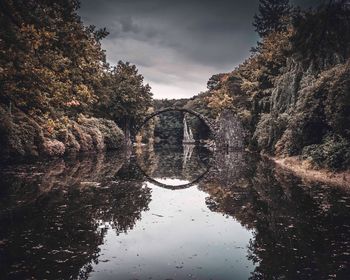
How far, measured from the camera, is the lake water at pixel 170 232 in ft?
17.6

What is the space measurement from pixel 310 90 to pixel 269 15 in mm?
35705

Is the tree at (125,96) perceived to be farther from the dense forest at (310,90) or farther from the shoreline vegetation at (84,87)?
the dense forest at (310,90)

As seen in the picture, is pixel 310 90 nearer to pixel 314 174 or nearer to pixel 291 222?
pixel 314 174

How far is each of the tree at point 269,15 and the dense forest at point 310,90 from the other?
11448 mm

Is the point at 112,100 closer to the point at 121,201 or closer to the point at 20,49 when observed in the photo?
the point at 20,49

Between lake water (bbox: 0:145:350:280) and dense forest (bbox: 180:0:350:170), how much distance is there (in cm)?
390

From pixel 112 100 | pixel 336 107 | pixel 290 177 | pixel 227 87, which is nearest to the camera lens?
pixel 336 107

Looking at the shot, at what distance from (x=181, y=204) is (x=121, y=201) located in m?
1.87

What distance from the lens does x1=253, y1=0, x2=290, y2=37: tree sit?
49500mm

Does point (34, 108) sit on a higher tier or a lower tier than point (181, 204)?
higher

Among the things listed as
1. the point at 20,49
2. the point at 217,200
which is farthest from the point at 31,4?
the point at 217,200

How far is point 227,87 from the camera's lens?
175 feet

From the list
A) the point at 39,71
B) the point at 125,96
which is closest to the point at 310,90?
the point at 39,71

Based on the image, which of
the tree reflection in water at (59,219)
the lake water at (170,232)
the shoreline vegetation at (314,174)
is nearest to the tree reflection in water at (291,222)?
the lake water at (170,232)
